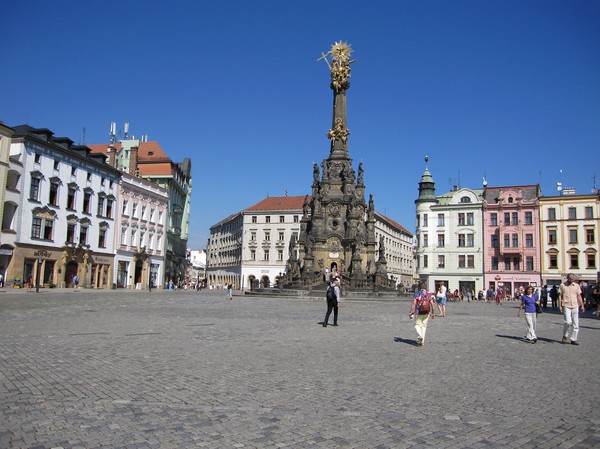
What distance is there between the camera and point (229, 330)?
15.0 m

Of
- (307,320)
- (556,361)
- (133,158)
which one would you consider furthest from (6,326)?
(133,158)

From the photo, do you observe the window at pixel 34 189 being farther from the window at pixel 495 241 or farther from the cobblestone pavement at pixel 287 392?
the window at pixel 495 241

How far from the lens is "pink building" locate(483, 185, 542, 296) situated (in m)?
66.8

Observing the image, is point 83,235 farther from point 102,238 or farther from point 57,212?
point 57,212

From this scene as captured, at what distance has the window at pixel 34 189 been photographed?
45938 mm

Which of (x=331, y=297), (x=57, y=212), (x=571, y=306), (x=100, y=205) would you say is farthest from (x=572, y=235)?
(x=57, y=212)

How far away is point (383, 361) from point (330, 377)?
2.12 metres

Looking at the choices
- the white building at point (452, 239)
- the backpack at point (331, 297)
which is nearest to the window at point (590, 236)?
the white building at point (452, 239)

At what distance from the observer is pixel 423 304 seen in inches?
512

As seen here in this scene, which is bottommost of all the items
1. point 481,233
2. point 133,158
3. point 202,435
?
point 202,435

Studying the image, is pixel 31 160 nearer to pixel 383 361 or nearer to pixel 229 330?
pixel 229 330

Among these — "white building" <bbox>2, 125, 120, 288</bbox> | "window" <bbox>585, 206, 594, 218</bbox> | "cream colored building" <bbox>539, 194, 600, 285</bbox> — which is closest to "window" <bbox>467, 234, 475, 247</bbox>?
"cream colored building" <bbox>539, 194, 600, 285</bbox>

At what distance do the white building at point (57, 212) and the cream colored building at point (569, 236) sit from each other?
52.4 m

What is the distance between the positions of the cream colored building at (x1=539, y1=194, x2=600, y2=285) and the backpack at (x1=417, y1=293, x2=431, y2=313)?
57.7 meters
